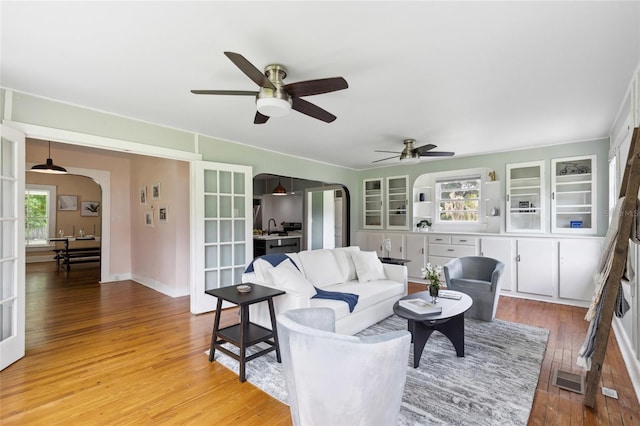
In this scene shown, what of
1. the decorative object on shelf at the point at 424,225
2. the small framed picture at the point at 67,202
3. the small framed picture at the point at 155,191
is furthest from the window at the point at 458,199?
the small framed picture at the point at 67,202

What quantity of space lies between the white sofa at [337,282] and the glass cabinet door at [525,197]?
8.68ft

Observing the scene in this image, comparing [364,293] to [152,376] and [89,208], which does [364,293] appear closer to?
[152,376]

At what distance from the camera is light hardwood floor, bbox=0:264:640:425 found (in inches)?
82.3

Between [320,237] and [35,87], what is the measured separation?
21.8 ft

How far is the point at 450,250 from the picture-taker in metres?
5.73

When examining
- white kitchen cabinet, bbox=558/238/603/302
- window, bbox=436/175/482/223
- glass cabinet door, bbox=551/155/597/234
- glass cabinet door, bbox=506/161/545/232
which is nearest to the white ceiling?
glass cabinet door, bbox=551/155/597/234

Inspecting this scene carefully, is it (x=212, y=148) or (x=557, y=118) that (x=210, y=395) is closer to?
(x=212, y=148)

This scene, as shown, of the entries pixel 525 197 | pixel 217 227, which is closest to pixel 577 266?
pixel 525 197

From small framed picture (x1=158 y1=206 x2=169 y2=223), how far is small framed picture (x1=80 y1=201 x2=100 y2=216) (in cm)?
524

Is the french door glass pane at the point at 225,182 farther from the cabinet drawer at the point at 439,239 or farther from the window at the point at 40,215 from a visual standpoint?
the window at the point at 40,215

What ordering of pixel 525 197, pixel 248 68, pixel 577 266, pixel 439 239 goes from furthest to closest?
pixel 439 239 → pixel 525 197 → pixel 577 266 → pixel 248 68

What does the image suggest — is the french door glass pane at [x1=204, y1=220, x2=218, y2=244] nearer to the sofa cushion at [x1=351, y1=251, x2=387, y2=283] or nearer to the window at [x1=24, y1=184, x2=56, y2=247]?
the sofa cushion at [x1=351, y1=251, x2=387, y2=283]

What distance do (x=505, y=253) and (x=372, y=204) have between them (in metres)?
3.01

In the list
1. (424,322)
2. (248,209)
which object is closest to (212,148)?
(248,209)
